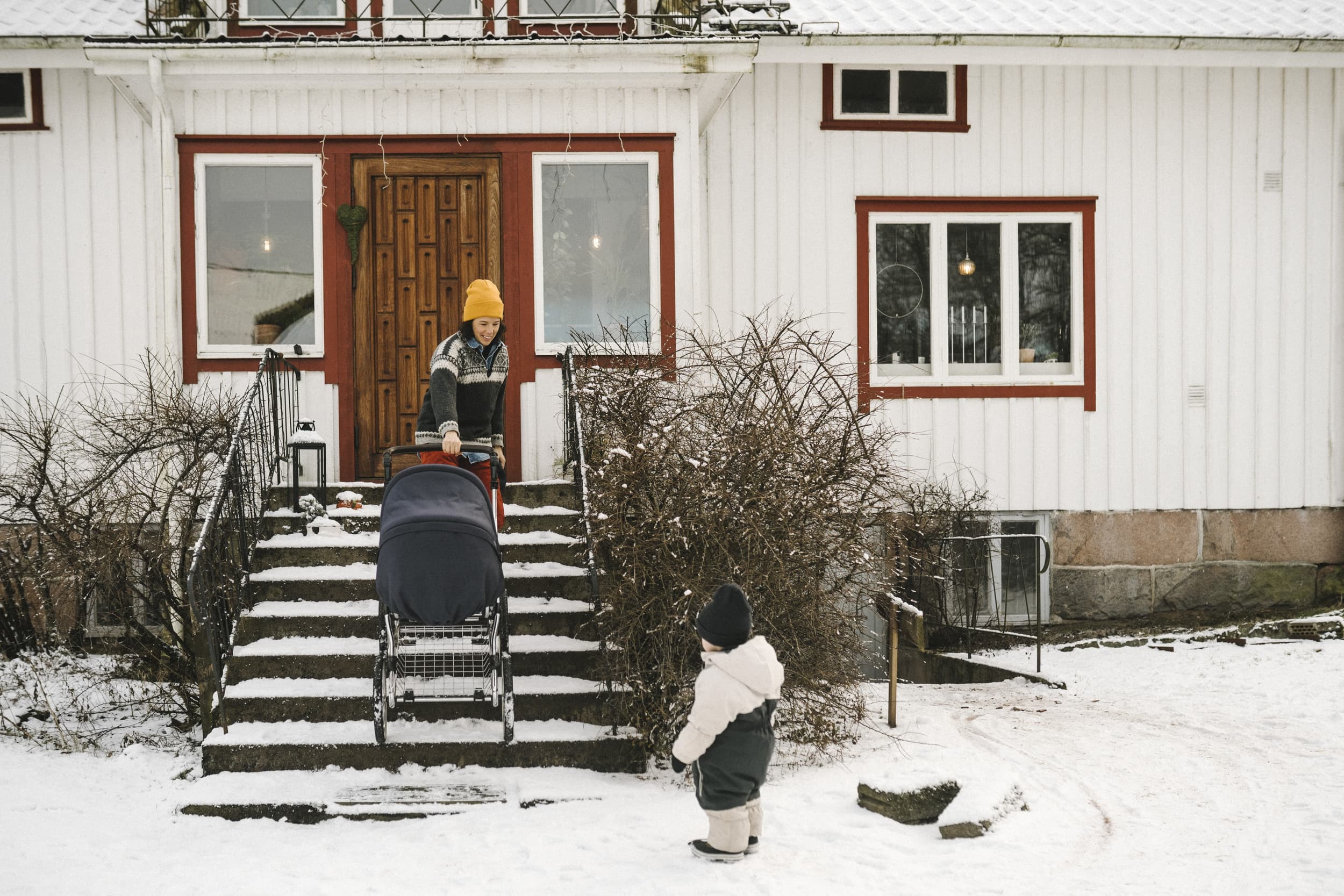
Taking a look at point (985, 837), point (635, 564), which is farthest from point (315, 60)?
point (985, 837)

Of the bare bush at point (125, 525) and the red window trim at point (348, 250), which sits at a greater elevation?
the red window trim at point (348, 250)

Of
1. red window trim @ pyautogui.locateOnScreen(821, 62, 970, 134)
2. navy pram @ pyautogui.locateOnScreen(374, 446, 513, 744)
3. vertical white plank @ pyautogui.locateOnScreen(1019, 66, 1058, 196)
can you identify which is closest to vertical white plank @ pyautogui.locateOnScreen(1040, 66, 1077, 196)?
vertical white plank @ pyautogui.locateOnScreen(1019, 66, 1058, 196)

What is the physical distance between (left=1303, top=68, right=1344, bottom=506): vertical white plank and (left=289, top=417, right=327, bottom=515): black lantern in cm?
906

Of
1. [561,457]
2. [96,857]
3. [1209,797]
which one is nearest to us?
[96,857]

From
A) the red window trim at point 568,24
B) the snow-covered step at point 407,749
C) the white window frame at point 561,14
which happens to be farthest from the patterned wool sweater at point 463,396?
the white window frame at point 561,14

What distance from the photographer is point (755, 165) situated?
10734 mm

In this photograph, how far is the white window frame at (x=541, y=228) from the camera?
32.0 ft

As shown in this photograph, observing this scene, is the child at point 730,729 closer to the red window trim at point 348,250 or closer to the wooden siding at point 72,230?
the red window trim at point 348,250

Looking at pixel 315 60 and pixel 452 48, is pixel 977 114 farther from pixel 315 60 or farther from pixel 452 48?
pixel 315 60

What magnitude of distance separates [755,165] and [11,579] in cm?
713

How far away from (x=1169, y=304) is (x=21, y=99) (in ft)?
35.1

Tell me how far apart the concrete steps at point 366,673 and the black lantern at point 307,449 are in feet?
0.72

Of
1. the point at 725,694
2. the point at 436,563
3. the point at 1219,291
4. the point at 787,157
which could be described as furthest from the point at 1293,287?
the point at 436,563

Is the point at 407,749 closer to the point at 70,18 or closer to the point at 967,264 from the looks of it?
the point at 967,264
